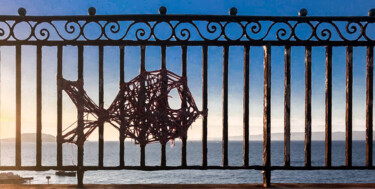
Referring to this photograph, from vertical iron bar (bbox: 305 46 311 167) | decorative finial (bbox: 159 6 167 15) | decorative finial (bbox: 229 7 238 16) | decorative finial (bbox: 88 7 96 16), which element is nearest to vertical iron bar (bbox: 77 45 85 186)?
decorative finial (bbox: 88 7 96 16)

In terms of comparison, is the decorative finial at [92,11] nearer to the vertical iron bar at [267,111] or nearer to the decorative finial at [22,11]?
the decorative finial at [22,11]

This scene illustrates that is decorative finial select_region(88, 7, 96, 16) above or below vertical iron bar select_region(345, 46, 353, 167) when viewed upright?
above

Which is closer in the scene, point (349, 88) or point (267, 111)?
point (267, 111)

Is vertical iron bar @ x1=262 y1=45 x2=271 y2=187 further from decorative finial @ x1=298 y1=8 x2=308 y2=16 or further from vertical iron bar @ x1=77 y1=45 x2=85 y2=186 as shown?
vertical iron bar @ x1=77 y1=45 x2=85 y2=186

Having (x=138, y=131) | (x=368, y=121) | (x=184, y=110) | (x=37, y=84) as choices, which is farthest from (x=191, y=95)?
(x=368, y=121)

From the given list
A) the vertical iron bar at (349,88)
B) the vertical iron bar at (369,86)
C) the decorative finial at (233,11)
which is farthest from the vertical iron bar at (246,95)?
the vertical iron bar at (369,86)

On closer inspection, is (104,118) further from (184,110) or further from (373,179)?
(373,179)

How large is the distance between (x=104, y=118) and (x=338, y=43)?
3248mm

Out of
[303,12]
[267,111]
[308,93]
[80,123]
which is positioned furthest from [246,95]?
[80,123]

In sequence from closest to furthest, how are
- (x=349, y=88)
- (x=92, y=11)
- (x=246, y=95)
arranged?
(x=246, y=95) < (x=92, y=11) < (x=349, y=88)

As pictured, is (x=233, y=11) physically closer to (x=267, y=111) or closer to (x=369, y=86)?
(x=267, y=111)

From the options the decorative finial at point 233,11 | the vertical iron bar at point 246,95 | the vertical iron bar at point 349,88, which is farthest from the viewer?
the vertical iron bar at point 349,88

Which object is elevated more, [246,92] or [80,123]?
[246,92]

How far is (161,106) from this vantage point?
6199 mm
